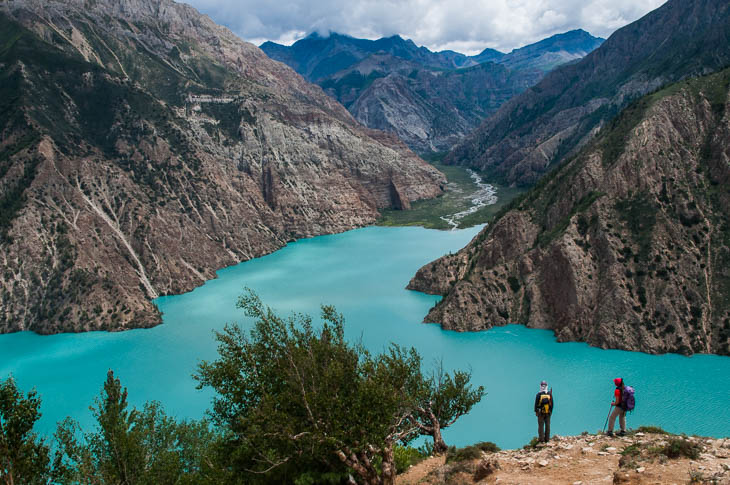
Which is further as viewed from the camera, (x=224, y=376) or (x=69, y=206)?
(x=69, y=206)

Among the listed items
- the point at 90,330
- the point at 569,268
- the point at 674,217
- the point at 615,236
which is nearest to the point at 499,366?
the point at 569,268

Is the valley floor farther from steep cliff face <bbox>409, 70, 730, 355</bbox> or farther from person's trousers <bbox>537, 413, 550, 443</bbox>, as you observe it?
steep cliff face <bbox>409, 70, 730, 355</bbox>

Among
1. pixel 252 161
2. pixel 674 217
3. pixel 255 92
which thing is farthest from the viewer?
pixel 255 92

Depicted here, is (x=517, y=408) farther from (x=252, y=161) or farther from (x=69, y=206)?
(x=252, y=161)

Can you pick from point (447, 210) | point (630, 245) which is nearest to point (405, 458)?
point (630, 245)

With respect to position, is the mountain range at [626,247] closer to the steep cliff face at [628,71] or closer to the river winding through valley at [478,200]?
the river winding through valley at [478,200]

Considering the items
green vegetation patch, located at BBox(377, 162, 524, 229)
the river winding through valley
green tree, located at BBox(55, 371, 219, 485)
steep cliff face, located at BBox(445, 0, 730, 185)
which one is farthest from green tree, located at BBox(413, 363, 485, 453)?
steep cliff face, located at BBox(445, 0, 730, 185)

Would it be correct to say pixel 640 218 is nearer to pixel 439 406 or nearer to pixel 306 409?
pixel 439 406
